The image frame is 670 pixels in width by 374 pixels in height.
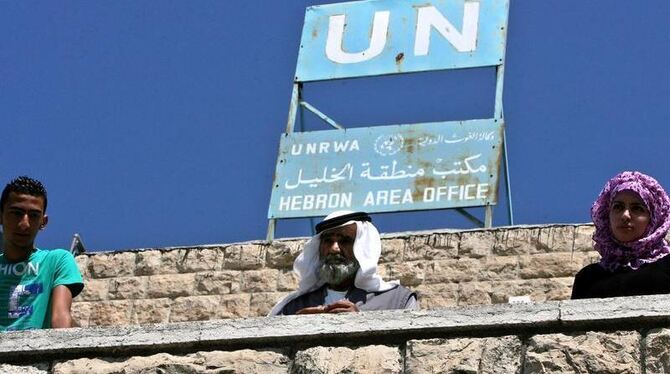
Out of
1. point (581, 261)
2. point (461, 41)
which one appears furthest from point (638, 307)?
point (461, 41)

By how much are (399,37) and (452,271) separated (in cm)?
300

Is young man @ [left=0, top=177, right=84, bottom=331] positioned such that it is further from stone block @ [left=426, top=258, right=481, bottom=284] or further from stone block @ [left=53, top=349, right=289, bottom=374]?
stone block @ [left=426, top=258, right=481, bottom=284]

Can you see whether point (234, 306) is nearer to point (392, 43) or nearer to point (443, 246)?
point (443, 246)

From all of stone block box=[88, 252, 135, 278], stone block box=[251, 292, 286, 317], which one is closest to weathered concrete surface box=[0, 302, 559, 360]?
stone block box=[251, 292, 286, 317]

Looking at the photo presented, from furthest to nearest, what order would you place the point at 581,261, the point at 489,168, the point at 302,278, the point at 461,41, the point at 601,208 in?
the point at 461,41
the point at 489,168
the point at 581,261
the point at 302,278
the point at 601,208

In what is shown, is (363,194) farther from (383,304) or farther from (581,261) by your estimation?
(383,304)

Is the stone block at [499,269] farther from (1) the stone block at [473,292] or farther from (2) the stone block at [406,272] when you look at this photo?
(2) the stone block at [406,272]

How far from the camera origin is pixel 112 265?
12.4 meters

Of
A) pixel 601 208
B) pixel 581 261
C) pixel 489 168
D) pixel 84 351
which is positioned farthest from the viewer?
pixel 489 168

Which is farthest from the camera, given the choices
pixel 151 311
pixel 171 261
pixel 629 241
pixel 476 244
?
pixel 171 261

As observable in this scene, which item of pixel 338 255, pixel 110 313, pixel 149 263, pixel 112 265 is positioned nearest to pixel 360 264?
pixel 338 255

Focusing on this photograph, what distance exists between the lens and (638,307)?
6.75m

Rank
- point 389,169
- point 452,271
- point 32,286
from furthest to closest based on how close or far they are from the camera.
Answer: point 389,169 → point 452,271 → point 32,286

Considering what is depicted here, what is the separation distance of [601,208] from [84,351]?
2.09 meters
